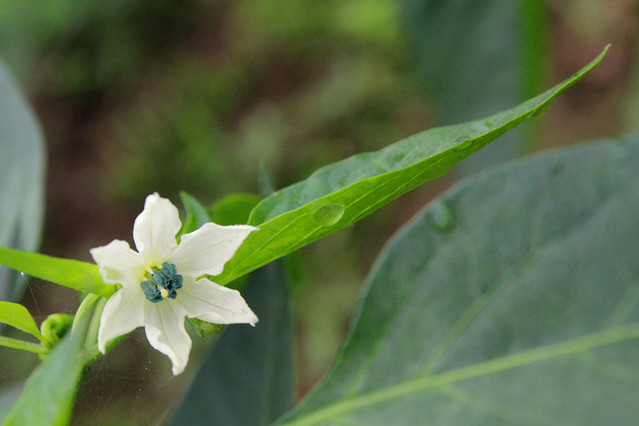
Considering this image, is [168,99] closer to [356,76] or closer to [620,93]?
[356,76]

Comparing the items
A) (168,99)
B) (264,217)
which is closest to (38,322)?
(264,217)

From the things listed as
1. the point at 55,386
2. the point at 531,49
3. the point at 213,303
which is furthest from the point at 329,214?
the point at 531,49

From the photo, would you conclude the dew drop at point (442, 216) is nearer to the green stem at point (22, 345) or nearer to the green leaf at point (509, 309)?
the green leaf at point (509, 309)

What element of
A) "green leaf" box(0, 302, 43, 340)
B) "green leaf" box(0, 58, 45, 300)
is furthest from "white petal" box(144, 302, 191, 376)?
"green leaf" box(0, 58, 45, 300)

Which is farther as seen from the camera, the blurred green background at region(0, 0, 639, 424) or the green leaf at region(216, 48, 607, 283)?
the blurred green background at region(0, 0, 639, 424)

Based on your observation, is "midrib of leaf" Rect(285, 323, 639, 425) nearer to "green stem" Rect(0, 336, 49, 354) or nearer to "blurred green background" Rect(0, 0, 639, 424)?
"green stem" Rect(0, 336, 49, 354)

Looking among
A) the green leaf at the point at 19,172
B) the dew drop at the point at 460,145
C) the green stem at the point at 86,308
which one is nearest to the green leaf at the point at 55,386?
the green stem at the point at 86,308
